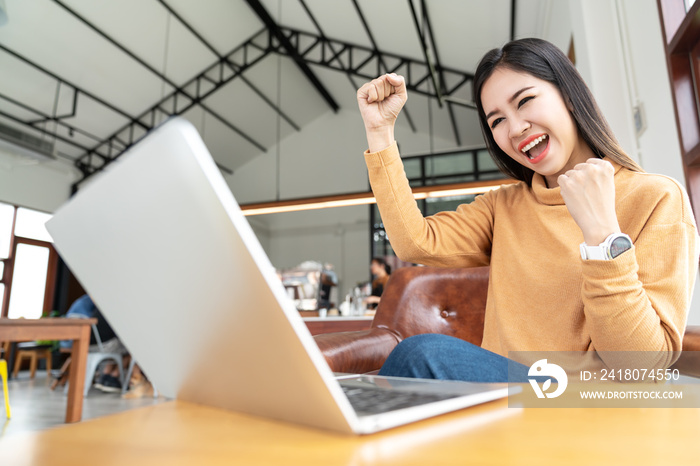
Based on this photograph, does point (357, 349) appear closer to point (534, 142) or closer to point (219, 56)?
point (534, 142)

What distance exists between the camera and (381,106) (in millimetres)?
914

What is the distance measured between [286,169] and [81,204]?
421 inches

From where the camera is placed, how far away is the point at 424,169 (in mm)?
8836

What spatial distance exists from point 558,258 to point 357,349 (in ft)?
2.21

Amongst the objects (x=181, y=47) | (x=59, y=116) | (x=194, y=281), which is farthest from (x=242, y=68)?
(x=194, y=281)

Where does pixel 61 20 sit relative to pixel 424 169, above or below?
above

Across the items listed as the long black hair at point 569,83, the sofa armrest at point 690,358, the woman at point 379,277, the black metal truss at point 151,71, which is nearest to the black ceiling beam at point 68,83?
the black metal truss at point 151,71

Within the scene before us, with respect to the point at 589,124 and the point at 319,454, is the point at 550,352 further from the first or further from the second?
the point at 319,454

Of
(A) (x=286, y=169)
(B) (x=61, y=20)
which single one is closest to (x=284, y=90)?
(A) (x=286, y=169)

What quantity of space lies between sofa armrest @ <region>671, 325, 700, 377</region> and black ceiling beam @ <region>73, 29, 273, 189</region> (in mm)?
8055

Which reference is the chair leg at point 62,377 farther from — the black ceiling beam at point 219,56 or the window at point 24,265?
the black ceiling beam at point 219,56

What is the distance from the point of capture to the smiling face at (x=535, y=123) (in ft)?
2.93

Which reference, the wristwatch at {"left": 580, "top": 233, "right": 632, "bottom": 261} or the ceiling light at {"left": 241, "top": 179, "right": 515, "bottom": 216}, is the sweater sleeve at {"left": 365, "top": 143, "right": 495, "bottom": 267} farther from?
the ceiling light at {"left": 241, "top": 179, "right": 515, "bottom": 216}

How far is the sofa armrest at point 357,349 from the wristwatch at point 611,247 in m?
0.77
